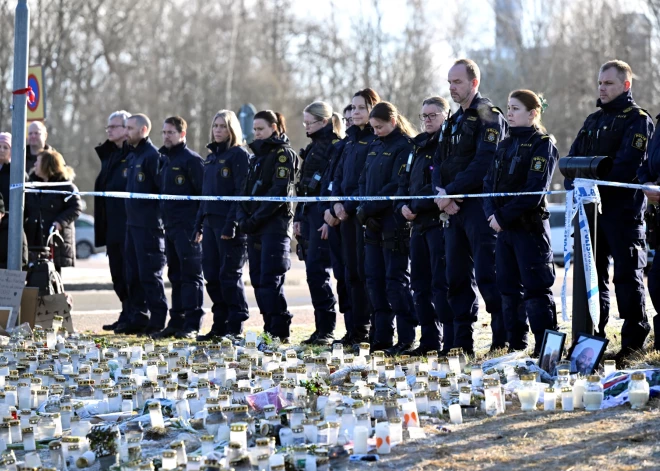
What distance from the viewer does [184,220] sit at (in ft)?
40.0

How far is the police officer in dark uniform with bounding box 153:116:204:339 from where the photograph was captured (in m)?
12.2

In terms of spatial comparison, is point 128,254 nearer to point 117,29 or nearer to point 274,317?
point 274,317

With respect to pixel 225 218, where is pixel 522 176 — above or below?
above

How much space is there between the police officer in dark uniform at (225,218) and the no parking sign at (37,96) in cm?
329

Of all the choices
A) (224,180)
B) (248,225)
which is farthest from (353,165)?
(224,180)

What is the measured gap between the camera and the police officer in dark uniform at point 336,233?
10.8 meters

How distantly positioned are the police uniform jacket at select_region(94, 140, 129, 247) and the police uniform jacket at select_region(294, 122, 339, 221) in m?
2.71

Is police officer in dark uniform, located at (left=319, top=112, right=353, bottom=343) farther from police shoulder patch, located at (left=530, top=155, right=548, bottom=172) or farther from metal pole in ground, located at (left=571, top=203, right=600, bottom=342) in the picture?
metal pole in ground, located at (left=571, top=203, right=600, bottom=342)

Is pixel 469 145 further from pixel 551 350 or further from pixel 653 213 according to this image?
pixel 551 350

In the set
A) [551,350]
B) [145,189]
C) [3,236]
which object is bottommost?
[551,350]

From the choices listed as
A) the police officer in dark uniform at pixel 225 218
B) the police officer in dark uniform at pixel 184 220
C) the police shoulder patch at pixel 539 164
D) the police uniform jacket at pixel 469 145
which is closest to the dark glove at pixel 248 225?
the police officer in dark uniform at pixel 225 218

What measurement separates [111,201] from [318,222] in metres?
3.30

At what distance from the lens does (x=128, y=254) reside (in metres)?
13.0

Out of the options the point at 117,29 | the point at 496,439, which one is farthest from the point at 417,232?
the point at 117,29
